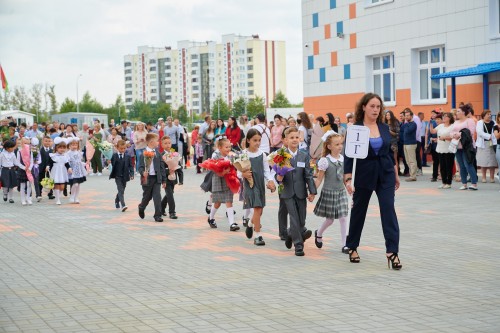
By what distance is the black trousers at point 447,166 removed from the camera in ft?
63.5

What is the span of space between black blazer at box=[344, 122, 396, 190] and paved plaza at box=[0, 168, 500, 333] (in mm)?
953

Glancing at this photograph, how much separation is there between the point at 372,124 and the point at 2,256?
17.0 ft

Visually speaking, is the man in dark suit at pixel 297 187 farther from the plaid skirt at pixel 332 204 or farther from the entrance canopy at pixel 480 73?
the entrance canopy at pixel 480 73

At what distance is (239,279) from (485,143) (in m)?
13.0

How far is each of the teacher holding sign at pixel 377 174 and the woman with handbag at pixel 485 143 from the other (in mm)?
10917

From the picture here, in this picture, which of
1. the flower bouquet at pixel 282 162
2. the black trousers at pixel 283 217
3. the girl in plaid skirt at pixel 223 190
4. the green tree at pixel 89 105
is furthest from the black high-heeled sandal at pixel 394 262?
the green tree at pixel 89 105

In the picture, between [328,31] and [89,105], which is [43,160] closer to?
[328,31]

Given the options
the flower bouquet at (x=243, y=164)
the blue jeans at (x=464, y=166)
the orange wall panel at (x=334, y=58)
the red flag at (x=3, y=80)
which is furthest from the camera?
the orange wall panel at (x=334, y=58)

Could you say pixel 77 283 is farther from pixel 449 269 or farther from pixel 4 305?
pixel 449 269

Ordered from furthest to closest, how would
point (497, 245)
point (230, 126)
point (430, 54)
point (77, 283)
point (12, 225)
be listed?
point (430, 54), point (230, 126), point (12, 225), point (497, 245), point (77, 283)

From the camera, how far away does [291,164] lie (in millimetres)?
10422

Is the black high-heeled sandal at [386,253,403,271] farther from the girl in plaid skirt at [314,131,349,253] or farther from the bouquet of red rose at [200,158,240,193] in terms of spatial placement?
the bouquet of red rose at [200,158,240,193]

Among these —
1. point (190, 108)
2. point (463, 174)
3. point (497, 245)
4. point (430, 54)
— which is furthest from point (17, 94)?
point (497, 245)

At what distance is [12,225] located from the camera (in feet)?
47.4
